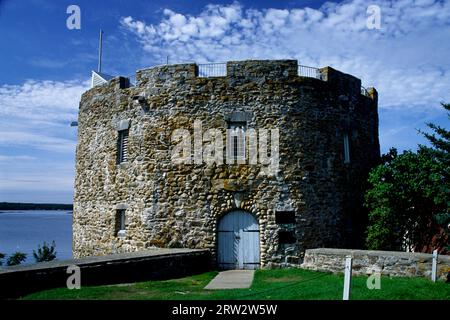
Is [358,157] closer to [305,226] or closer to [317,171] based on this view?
[317,171]

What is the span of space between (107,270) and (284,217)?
6.17m

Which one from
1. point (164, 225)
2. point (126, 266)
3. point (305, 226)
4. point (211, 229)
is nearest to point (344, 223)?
point (305, 226)

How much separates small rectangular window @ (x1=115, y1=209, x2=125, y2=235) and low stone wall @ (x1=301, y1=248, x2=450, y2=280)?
7219 mm

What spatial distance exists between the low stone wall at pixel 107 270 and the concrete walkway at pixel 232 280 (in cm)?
106

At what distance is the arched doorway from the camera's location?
13.5 m

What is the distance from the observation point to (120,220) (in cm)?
1517

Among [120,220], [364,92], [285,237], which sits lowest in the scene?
[285,237]

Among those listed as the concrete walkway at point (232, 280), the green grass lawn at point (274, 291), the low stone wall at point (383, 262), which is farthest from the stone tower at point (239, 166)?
the green grass lawn at point (274, 291)

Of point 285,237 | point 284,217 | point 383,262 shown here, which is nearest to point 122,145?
point 284,217

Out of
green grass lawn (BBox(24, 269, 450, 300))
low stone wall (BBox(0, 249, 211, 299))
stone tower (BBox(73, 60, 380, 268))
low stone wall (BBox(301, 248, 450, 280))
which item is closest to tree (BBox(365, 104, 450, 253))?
stone tower (BBox(73, 60, 380, 268))

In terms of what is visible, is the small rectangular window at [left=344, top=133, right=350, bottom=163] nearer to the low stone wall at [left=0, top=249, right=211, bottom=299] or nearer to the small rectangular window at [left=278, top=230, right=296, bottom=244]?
the small rectangular window at [left=278, top=230, right=296, bottom=244]

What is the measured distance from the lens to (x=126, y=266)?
10602 millimetres

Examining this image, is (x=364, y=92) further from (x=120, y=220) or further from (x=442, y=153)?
(x=120, y=220)

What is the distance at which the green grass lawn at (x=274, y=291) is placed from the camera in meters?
8.09
